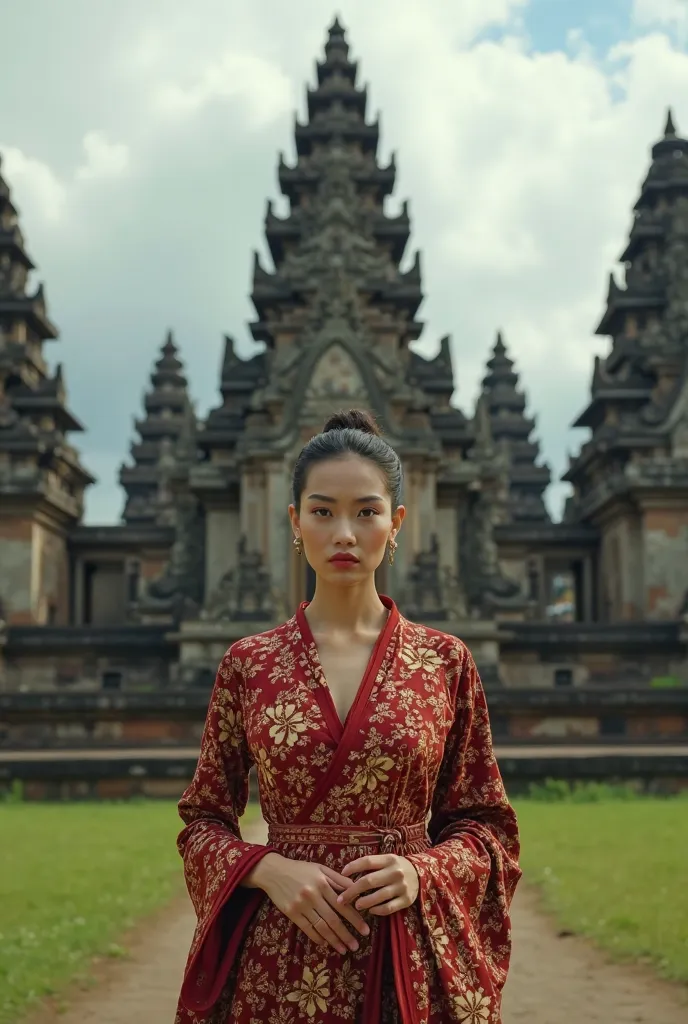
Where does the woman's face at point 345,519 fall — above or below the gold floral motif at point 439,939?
above

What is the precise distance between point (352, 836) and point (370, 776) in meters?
0.18

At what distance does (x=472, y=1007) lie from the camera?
317cm

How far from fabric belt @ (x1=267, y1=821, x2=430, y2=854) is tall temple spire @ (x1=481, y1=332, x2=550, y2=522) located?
52049mm

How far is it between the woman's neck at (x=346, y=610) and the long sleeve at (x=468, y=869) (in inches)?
11.6

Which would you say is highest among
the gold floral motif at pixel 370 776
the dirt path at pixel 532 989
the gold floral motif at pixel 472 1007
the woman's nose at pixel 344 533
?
the woman's nose at pixel 344 533

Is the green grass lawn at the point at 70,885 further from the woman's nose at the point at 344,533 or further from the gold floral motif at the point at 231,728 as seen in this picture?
the woman's nose at the point at 344,533

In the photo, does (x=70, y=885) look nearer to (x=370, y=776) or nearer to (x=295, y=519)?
(x=295, y=519)

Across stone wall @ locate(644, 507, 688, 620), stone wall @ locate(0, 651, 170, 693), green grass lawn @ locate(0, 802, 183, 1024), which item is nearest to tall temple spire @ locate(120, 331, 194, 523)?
stone wall @ locate(0, 651, 170, 693)

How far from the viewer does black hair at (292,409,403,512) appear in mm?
3533

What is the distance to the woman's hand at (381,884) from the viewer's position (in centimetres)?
300

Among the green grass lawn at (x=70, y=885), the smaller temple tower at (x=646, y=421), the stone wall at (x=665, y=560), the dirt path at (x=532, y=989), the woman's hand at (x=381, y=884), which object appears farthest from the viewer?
the smaller temple tower at (x=646, y=421)

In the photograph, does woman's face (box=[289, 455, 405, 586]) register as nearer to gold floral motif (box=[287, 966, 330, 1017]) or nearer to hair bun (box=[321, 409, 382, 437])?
hair bun (box=[321, 409, 382, 437])

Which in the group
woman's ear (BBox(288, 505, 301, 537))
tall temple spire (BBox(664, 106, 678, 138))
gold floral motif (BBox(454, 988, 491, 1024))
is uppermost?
tall temple spire (BBox(664, 106, 678, 138))

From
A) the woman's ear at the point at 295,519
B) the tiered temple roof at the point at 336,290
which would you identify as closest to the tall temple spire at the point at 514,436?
the tiered temple roof at the point at 336,290
